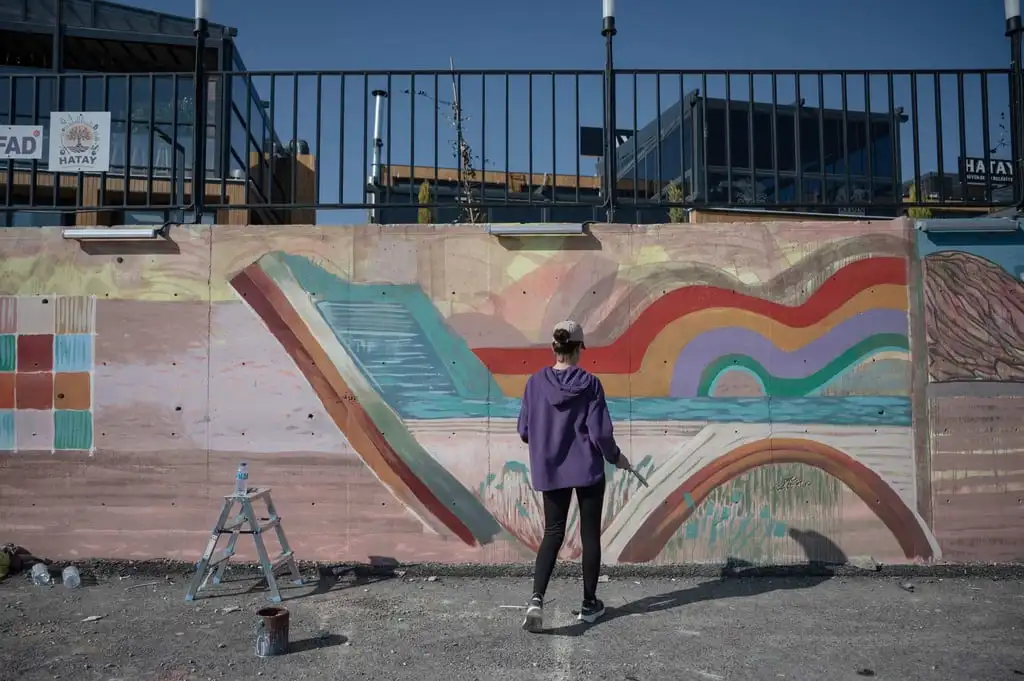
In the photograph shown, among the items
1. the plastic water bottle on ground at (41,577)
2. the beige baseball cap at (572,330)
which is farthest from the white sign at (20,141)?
the beige baseball cap at (572,330)

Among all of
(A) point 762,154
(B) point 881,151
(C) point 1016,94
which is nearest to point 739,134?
(A) point 762,154

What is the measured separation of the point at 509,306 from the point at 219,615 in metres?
2.67

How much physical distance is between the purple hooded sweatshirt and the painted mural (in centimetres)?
272

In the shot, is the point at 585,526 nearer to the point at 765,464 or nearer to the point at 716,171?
the point at 765,464

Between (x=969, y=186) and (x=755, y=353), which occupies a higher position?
(x=969, y=186)

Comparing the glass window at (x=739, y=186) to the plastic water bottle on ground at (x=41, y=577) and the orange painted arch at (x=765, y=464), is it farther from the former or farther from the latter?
the plastic water bottle on ground at (x=41, y=577)

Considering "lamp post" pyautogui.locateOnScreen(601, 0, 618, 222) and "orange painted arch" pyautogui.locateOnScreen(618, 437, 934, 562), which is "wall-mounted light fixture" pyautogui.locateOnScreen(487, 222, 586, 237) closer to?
"lamp post" pyautogui.locateOnScreen(601, 0, 618, 222)

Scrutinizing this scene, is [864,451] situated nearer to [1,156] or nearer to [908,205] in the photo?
[908,205]

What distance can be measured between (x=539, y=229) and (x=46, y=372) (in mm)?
3711

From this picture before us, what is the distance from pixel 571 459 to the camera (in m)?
4.17

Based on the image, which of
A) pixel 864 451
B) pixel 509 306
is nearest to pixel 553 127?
pixel 509 306

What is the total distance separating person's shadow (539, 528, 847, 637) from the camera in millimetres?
4562

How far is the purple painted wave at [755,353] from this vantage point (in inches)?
212

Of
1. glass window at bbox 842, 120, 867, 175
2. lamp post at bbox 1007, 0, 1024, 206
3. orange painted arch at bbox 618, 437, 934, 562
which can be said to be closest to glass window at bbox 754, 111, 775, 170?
glass window at bbox 842, 120, 867, 175
